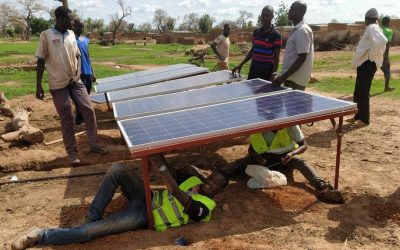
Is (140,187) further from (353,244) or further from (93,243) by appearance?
(353,244)

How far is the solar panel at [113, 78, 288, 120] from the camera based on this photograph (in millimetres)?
5019

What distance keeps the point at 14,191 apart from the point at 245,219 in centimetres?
325

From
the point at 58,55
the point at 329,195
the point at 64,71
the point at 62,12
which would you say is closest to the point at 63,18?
the point at 62,12

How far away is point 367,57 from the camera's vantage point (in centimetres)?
749

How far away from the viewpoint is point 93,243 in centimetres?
384

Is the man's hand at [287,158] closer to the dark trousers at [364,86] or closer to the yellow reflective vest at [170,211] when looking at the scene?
the yellow reflective vest at [170,211]

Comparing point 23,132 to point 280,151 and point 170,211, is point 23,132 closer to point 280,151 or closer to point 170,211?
point 170,211

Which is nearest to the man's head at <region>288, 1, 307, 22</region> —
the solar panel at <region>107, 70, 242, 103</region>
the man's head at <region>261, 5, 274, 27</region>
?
the man's head at <region>261, 5, 274, 27</region>

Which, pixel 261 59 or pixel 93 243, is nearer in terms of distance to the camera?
pixel 93 243

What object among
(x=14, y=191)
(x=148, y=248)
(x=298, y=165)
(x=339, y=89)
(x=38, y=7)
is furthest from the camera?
(x=38, y=7)

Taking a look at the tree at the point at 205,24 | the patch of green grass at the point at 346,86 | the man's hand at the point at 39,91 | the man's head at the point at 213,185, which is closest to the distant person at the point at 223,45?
the patch of green grass at the point at 346,86

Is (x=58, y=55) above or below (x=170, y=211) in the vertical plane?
above

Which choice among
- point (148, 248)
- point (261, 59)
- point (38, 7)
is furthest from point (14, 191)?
point (38, 7)

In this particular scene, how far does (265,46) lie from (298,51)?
106cm
